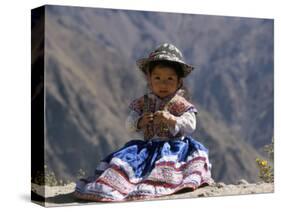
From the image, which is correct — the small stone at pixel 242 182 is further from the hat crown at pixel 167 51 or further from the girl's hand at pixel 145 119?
the hat crown at pixel 167 51

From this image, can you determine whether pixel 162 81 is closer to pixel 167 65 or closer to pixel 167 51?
pixel 167 65

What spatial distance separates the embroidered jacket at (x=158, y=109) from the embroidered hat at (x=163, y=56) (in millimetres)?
372

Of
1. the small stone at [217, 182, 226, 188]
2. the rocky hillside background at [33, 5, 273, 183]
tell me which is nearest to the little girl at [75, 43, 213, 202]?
the rocky hillside background at [33, 5, 273, 183]

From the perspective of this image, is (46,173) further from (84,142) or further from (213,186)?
(213,186)

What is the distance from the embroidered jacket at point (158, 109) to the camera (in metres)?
10.7

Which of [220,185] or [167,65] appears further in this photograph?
[220,185]

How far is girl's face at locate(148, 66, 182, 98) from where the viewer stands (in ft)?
35.3

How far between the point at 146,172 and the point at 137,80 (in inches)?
43.6

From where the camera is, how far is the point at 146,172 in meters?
10.6

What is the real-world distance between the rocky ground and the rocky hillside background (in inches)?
4.9

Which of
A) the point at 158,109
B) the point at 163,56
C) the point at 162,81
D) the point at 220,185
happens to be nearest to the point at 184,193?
the point at 220,185

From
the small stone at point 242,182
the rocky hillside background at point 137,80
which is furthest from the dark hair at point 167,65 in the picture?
the small stone at point 242,182

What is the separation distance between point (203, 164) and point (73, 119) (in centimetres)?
Result: 174

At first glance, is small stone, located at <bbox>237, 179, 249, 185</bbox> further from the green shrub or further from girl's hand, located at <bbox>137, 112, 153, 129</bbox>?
girl's hand, located at <bbox>137, 112, 153, 129</bbox>
